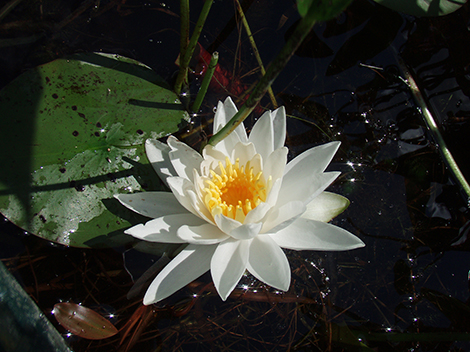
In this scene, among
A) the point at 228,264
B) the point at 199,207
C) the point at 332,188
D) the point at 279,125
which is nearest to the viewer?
the point at 228,264

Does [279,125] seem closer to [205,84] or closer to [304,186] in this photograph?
[304,186]

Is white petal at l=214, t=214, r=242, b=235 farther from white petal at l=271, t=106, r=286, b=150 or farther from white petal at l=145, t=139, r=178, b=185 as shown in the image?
white petal at l=271, t=106, r=286, b=150

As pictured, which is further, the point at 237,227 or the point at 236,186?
the point at 236,186

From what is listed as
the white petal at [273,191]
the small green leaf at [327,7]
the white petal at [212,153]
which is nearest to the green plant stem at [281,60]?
the small green leaf at [327,7]

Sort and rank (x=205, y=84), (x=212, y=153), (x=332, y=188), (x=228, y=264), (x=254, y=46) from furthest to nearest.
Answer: (x=254, y=46) < (x=332, y=188) < (x=205, y=84) < (x=212, y=153) < (x=228, y=264)

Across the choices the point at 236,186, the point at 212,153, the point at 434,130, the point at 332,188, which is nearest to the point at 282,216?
the point at 236,186

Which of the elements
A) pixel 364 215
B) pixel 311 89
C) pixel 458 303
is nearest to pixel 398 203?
pixel 364 215
